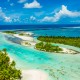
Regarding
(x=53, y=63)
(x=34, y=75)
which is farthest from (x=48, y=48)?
(x=34, y=75)

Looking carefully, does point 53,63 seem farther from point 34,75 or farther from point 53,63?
point 34,75

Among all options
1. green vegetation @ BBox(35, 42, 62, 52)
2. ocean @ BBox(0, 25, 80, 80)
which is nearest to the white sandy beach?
ocean @ BBox(0, 25, 80, 80)

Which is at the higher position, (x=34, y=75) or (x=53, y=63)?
(x=53, y=63)

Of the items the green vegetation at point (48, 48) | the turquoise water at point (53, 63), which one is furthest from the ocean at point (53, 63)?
the green vegetation at point (48, 48)

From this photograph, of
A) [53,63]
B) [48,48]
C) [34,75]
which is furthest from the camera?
[48,48]

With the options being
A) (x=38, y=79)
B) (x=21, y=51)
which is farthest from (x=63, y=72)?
(x=21, y=51)

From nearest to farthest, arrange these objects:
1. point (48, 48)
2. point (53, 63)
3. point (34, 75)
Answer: point (34, 75) → point (53, 63) → point (48, 48)

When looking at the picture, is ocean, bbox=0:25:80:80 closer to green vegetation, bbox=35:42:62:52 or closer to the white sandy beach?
the white sandy beach

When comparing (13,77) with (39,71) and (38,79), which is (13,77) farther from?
(39,71)
